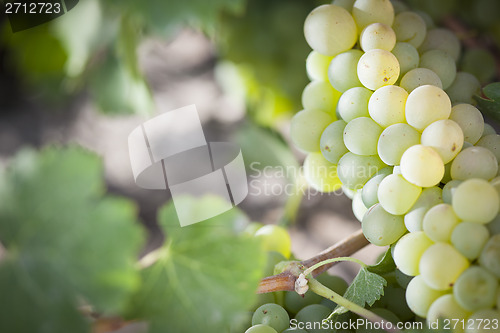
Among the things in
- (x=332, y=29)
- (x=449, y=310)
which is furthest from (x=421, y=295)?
(x=332, y=29)

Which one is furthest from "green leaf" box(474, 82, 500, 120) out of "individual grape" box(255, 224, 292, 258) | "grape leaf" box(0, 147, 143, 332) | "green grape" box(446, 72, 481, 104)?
"grape leaf" box(0, 147, 143, 332)

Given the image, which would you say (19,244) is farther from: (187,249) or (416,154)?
(416,154)

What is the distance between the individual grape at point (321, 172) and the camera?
461 millimetres

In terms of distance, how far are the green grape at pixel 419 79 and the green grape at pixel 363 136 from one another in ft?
0.14

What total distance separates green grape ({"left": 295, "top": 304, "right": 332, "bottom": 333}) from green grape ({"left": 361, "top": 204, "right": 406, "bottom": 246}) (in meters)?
0.08

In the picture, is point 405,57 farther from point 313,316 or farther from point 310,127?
point 313,316

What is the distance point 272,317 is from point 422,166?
6.5 inches

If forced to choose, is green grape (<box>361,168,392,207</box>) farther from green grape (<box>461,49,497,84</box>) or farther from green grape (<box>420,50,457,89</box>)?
green grape (<box>461,49,497,84</box>)

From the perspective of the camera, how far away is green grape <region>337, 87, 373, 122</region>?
40 centimetres

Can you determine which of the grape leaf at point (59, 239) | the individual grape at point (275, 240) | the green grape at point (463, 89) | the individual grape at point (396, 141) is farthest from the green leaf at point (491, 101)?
the grape leaf at point (59, 239)

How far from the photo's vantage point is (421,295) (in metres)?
0.32

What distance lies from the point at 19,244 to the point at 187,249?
10 centimetres

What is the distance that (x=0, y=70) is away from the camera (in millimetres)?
1163

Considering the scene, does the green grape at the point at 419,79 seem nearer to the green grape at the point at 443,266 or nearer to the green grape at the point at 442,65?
the green grape at the point at 442,65
